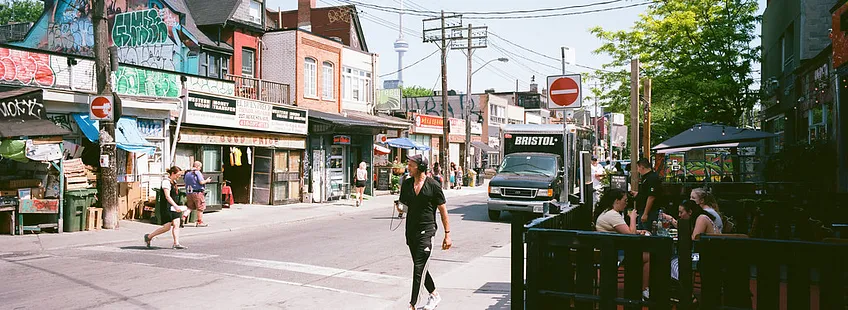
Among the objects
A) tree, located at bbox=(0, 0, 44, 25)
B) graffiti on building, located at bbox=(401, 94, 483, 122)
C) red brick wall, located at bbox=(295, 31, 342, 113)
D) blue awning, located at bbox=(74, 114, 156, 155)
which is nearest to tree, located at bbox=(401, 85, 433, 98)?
graffiti on building, located at bbox=(401, 94, 483, 122)

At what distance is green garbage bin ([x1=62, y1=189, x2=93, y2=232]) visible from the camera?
571 inches

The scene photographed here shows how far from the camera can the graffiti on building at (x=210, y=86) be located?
19766 mm

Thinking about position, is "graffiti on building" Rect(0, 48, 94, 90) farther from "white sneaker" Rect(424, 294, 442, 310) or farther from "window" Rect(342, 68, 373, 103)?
"window" Rect(342, 68, 373, 103)

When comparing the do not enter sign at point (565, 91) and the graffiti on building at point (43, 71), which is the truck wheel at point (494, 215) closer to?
the do not enter sign at point (565, 91)

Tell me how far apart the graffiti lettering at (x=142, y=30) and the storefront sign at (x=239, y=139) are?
4.56 meters

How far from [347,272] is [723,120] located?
19708 millimetres

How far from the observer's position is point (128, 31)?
22.5 meters

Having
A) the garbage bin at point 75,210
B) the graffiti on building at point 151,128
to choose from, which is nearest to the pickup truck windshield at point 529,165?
the graffiti on building at point 151,128

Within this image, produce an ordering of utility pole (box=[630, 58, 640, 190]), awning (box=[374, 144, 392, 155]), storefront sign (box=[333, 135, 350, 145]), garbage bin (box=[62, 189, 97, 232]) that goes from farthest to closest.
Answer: awning (box=[374, 144, 392, 155]), storefront sign (box=[333, 135, 350, 145]), garbage bin (box=[62, 189, 97, 232]), utility pole (box=[630, 58, 640, 190])

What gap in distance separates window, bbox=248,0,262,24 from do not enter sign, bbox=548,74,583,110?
20.0m

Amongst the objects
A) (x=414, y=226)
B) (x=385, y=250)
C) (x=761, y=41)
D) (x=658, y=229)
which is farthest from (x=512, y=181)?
(x=761, y=41)

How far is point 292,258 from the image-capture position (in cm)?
1112

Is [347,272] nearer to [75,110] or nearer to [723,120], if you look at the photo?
[75,110]

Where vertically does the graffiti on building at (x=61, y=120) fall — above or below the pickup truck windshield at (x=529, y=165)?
above
